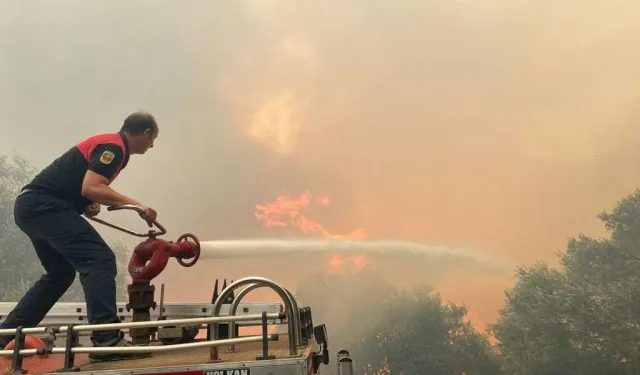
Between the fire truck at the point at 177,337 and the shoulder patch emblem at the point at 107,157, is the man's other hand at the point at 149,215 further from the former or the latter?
the shoulder patch emblem at the point at 107,157

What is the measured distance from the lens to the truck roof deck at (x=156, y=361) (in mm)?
3188

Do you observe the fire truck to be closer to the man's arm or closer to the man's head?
the man's arm

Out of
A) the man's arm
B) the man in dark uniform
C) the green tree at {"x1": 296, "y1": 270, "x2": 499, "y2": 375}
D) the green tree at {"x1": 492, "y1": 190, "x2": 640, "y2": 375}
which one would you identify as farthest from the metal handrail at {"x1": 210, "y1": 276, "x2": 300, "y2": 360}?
the green tree at {"x1": 296, "y1": 270, "x2": 499, "y2": 375}

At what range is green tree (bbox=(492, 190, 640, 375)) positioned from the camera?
109 feet

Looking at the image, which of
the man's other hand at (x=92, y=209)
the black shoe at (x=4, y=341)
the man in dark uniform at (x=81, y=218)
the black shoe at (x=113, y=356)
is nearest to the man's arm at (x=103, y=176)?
the man in dark uniform at (x=81, y=218)

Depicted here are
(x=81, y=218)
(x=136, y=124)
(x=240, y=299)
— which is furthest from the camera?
(x=136, y=124)

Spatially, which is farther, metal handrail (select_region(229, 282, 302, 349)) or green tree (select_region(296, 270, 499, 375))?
green tree (select_region(296, 270, 499, 375))

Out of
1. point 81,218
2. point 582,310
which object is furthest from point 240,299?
point 582,310

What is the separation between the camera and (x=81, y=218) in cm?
459

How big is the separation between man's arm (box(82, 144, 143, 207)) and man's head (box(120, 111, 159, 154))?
306 millimetres

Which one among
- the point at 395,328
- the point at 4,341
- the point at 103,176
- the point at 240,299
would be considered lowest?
the point at 395,328

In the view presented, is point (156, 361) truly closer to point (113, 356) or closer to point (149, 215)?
point (113, 356)

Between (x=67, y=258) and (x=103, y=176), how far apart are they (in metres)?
0.84

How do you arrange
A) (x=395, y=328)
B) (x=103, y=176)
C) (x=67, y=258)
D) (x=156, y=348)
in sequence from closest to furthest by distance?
(x=156, y=348)
(x=103, y=176)
(x=67, y=258)
(x=395, y=328)
